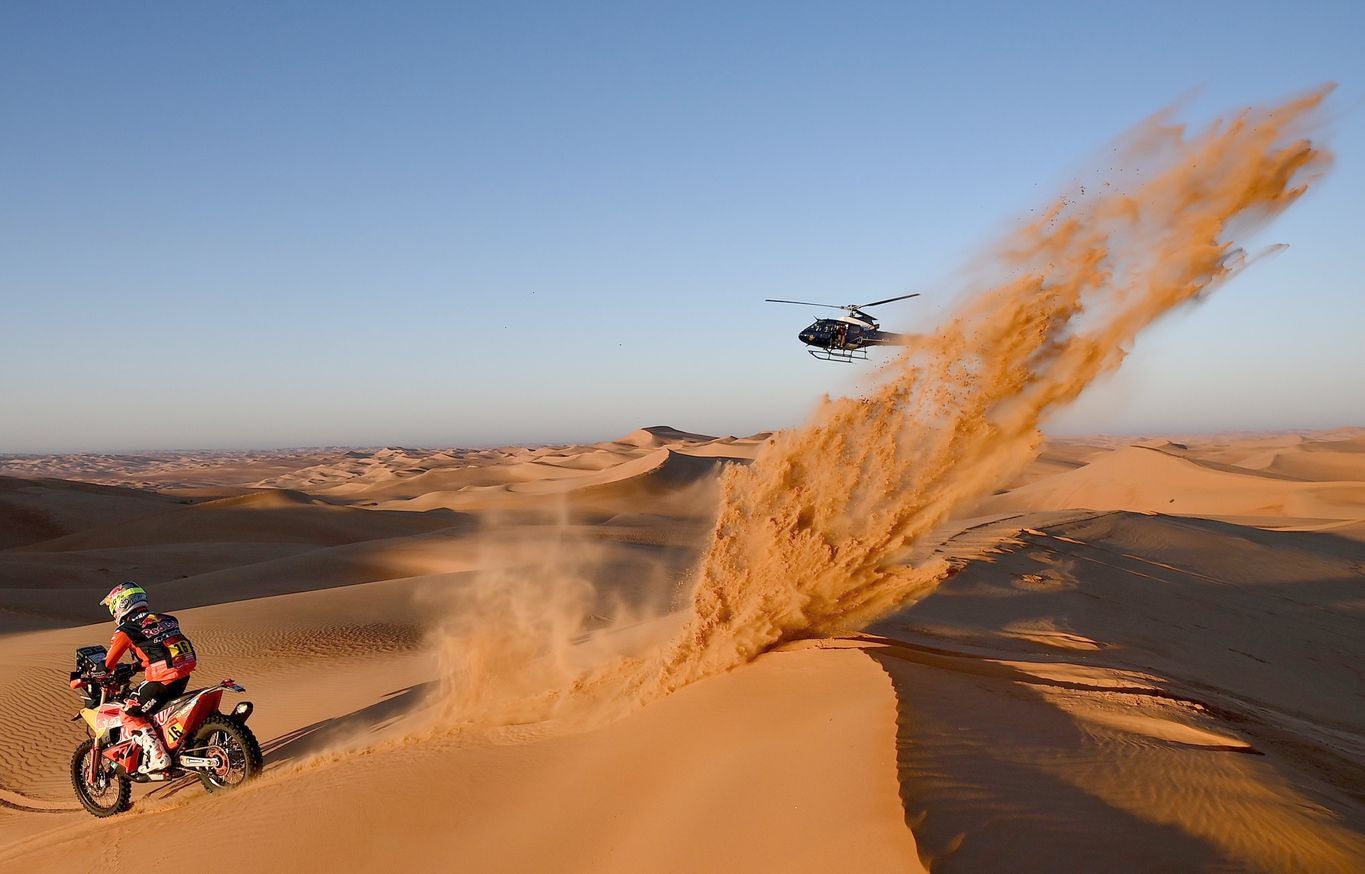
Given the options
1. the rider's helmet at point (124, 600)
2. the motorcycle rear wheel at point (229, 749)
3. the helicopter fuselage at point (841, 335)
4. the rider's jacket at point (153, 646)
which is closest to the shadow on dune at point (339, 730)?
the motorcycle rear wheel at point (229, 749)

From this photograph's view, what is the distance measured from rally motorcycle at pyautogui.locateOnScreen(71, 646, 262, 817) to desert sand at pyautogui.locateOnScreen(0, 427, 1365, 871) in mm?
254

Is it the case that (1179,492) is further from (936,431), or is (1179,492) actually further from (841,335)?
(936,431)

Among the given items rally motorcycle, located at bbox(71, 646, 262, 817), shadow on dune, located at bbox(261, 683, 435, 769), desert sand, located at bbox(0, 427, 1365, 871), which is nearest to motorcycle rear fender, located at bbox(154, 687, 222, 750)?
rally motorcycle, located at bbox(71, 646, 262, 817)

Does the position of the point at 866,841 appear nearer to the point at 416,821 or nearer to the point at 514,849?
the point at 514,849

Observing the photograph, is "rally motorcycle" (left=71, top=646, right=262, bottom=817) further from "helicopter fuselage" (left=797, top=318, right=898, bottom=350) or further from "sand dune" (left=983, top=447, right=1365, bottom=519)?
"sand dune" (left=983, top=447, right=1365, bottom=519)

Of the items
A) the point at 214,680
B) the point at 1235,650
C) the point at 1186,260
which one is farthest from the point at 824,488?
the point at 214,680

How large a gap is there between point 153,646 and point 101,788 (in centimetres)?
138

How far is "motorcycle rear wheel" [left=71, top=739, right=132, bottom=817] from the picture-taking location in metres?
6.46

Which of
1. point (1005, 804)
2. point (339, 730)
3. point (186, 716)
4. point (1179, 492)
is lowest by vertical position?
point (1179, 492)

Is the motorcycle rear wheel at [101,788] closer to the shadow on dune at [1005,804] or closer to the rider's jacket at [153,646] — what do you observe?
the rider's jacket at [153,646]

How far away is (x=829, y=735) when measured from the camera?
4453 mm

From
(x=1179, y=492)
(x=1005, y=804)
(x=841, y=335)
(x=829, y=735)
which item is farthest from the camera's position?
(x=1179, y=492)

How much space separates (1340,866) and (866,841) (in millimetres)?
2333

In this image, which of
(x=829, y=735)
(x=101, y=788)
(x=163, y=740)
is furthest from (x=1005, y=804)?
(x=101, y=788)
